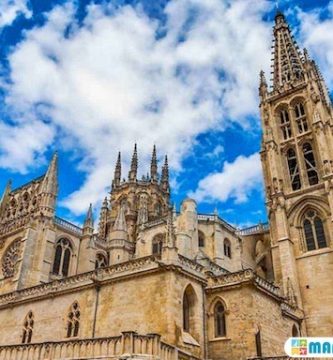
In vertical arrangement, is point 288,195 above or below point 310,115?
below

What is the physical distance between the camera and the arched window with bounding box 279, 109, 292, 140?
37.0 meters

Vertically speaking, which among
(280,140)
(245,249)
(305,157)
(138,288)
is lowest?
(138,288)

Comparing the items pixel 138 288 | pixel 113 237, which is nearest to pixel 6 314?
pixel 138 288

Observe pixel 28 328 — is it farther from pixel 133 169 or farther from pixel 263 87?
pixel 133 169

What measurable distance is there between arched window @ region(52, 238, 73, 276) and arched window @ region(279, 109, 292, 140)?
22131 mm

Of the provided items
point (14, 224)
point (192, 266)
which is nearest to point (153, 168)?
point (14, 224)

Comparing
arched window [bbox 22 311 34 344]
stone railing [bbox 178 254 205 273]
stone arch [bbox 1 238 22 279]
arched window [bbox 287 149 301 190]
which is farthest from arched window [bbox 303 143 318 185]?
stone arch [bbox 1 238 22 279]

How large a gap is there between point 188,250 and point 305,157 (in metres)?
13.0

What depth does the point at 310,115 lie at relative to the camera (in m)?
35.3

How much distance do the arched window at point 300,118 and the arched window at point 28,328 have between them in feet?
86.8

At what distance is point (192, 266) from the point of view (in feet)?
68.3

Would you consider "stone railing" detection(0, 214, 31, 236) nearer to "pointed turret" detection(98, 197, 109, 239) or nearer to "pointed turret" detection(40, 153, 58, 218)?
"pointed turret" detection(40, 153, 58, 218)

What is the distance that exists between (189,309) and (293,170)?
19278 millimetres

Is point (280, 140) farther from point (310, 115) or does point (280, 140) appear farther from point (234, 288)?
point (234, 288)
